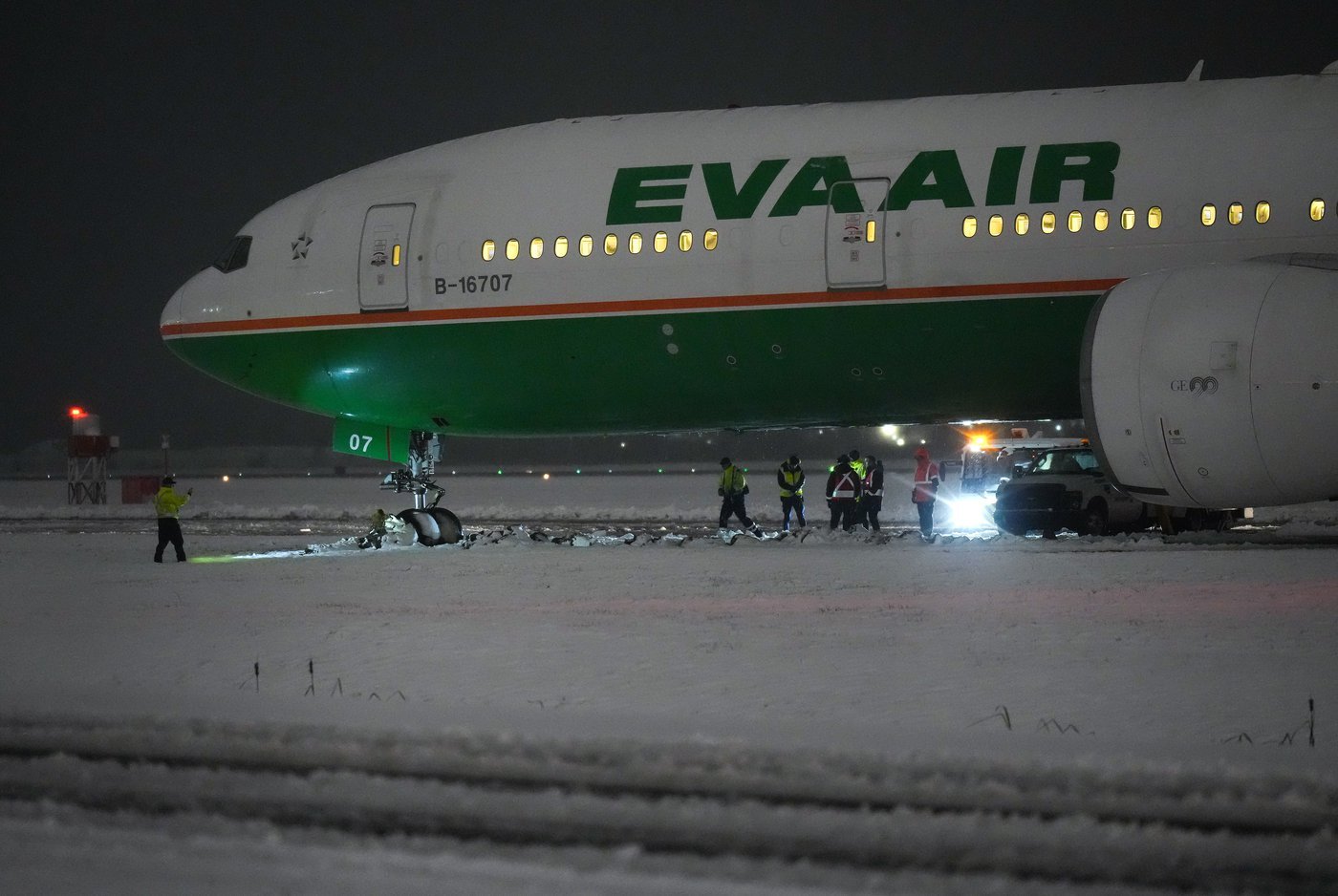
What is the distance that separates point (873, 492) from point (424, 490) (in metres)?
8.16

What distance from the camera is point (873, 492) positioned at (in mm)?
22812

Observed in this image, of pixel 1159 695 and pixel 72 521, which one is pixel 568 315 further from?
pixel 72 521

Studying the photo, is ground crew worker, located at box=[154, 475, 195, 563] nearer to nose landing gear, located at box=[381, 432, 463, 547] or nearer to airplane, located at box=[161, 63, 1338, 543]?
airplane, located at box=[161, 63, 1338, 543]

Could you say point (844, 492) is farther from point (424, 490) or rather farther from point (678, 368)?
point (424, 490)

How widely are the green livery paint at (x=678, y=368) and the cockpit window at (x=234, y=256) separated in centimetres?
106

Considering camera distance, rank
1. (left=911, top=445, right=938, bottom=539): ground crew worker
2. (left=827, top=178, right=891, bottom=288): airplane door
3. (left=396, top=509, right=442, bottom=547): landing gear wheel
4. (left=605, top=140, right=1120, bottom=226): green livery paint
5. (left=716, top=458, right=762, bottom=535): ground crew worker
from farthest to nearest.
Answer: (left=716, top=458, right=762, bottom=535): ground crew worker → (left=911, top=445, right=938, bottom=539): ground crew worker → (left=396, top=509, right=442, bottom=547): landing gear wheel → (left=827, top=178, right=891, bottom=288): airplane door → (left=605, top=140, right=1120, bottom=226): green livery paint

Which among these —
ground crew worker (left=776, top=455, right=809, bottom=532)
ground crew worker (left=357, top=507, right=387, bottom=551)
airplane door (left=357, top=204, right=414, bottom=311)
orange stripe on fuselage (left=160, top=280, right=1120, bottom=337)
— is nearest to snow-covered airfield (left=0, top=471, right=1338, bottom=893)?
orange stripe on fuselage (left=160, top=280, right=1120, bottom=337)

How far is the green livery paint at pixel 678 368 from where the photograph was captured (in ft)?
50.3

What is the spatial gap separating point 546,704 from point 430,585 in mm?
6906

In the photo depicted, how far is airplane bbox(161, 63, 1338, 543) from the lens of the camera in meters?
13.1

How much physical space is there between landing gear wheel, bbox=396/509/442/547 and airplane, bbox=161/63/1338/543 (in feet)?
2.83

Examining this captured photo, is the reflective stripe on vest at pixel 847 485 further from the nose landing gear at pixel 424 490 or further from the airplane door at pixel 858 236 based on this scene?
the airplane door at pixel 858 236

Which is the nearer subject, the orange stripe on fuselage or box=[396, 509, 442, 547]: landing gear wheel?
the orange stripe on fuselage

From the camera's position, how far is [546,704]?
7.97 m
